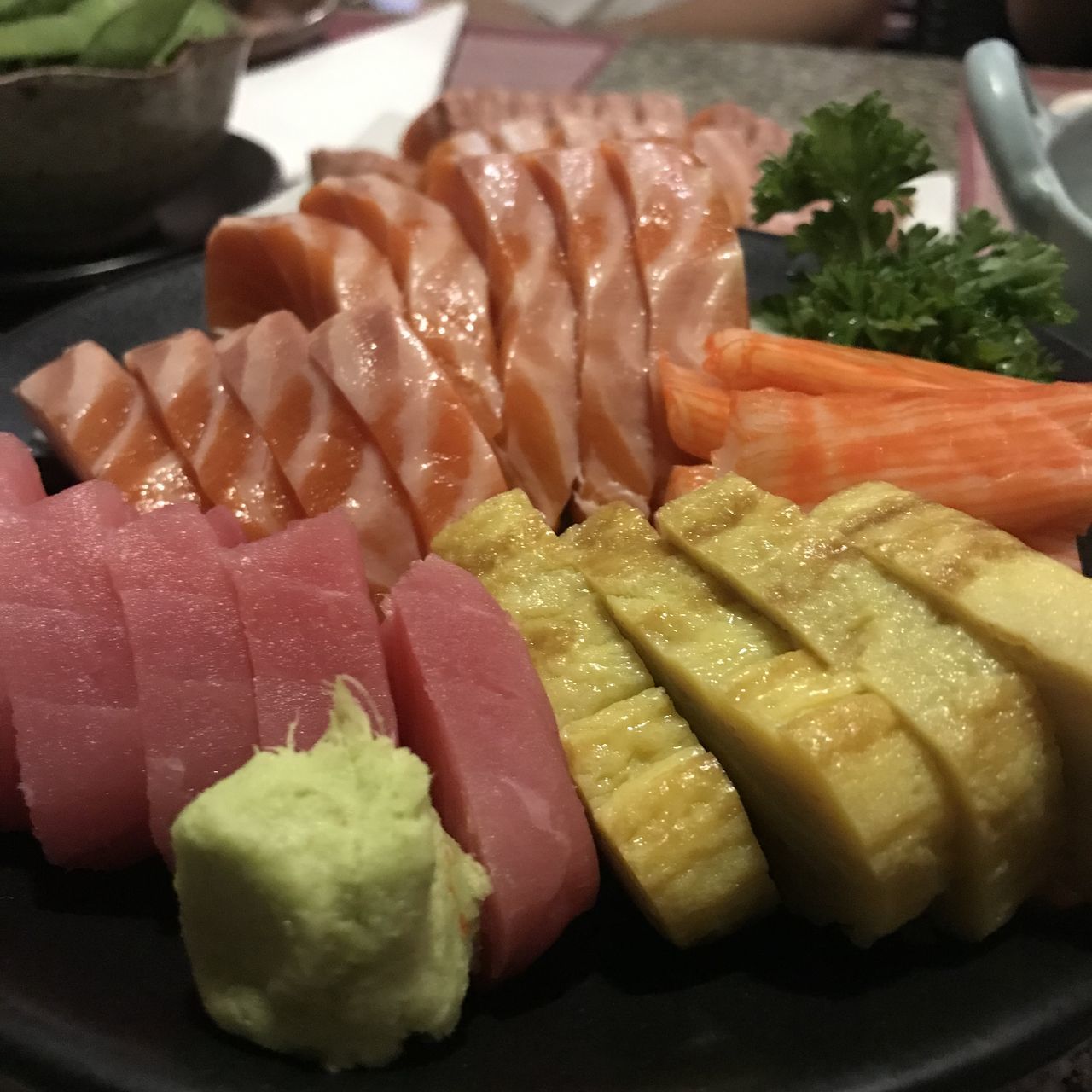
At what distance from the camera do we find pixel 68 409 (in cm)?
200

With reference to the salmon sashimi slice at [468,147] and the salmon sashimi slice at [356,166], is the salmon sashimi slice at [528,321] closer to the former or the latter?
the salmon sashimi slice at [468,147]

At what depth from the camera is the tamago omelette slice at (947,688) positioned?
1183 mm

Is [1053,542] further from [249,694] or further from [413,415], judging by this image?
[249,694]

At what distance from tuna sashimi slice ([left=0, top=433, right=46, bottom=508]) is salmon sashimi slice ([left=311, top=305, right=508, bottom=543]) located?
1.72ft

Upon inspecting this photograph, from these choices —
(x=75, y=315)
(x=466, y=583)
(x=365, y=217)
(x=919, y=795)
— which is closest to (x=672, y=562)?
(x=466, y=583)

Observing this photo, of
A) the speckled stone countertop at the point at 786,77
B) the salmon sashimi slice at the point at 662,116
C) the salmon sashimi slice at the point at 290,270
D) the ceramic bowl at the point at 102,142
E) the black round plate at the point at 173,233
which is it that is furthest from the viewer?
the speckled stone countertop at the point at 786,77

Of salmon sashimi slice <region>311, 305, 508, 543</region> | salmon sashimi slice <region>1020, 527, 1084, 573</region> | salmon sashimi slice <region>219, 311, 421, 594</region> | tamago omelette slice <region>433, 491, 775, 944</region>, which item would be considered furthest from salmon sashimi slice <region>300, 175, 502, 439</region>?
salmon sashimi slice <region>1020, 527, 1084, 573</region>

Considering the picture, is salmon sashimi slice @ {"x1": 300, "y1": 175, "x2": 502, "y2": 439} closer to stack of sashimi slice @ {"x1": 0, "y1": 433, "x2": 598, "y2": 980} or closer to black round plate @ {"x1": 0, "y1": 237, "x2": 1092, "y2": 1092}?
stack of sashimi slice @ {"x1": 0, "y1": 433, "x2": 598, "y2": 980}

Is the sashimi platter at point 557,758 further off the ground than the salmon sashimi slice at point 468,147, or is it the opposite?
the salmon sashimi slice at point 468,147

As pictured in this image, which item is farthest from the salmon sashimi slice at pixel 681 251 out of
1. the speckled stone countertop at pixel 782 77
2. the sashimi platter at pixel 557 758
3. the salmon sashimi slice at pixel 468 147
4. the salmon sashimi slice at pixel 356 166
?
the speckled stone countertop at pixel 782 77

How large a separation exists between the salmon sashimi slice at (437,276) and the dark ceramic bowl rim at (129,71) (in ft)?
3.22

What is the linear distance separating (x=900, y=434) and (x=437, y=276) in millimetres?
980

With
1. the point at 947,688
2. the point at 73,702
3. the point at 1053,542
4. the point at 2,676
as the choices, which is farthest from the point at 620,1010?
the point at 1053,542

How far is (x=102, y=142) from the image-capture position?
9.69 ft
